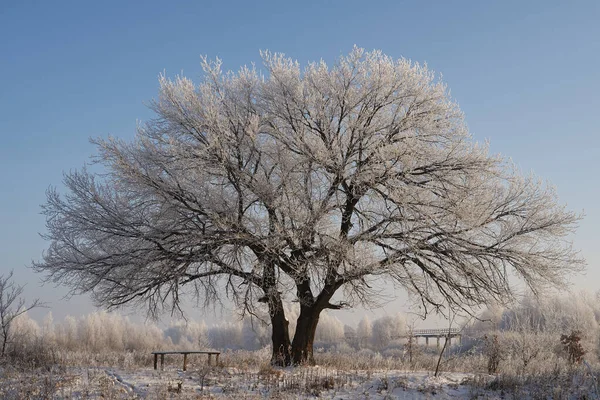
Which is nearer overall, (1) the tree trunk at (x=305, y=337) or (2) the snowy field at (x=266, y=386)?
(2) the snowy field at (x=266, y=386)

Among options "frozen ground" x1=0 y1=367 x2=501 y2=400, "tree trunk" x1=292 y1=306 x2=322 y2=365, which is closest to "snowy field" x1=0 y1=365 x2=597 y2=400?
"frozen ground" x1=0 y1=367 x2=501 y2=400

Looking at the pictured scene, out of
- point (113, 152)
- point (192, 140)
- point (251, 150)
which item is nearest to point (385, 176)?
point (251, 150)

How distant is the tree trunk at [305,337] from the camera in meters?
15.0

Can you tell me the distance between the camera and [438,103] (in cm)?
1505

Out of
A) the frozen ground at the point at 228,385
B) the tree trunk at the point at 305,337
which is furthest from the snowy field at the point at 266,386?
the tree trunk at the point at 305,337

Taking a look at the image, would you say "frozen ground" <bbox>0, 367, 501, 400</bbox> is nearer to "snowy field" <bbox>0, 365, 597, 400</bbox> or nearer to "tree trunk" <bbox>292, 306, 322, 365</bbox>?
"snowy field" <bbox>0, 365, 597, 400</bbox>

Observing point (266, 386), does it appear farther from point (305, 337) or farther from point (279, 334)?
point (279, 334)

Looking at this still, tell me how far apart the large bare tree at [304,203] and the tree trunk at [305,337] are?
48mm

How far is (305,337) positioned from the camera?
1518 cm

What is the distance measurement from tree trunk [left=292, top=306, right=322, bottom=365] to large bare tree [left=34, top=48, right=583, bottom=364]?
5cm

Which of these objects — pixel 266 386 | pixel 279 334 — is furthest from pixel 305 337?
pixel 266 386

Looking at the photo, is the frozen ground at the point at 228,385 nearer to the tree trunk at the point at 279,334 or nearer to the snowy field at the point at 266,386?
the snowy field at the point at 266,386

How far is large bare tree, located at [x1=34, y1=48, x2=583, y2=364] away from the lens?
13.8 meters

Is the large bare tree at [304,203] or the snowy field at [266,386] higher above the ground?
the large bare tree at [304,203]
